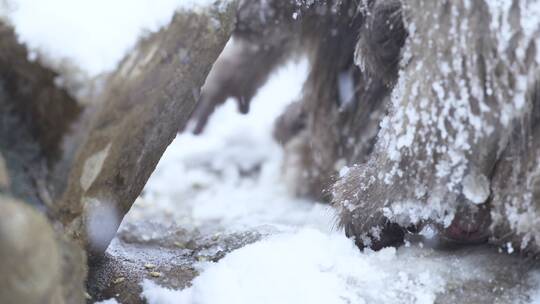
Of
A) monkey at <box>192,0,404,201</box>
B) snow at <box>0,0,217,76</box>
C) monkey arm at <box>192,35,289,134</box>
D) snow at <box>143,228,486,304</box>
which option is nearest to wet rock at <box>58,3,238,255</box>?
snow at <box>0,0,217,76</box>

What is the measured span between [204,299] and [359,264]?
0.98ft

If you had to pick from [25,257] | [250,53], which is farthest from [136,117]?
[250,53]

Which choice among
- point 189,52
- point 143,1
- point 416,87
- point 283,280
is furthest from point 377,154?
point 143,1

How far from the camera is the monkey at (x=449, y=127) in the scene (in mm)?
1049

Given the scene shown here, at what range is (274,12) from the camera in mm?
1650

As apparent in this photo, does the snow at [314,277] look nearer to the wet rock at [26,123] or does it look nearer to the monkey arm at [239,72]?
the wet rock at [26,123]

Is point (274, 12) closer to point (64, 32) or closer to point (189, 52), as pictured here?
point (189, 52)

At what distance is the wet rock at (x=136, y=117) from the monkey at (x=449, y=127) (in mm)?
337

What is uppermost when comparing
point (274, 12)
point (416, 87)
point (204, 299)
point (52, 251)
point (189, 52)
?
point (274, 12)

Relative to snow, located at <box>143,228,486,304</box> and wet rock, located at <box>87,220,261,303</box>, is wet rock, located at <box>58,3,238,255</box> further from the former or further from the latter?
snow, located at <box>143,228,486,304</box>

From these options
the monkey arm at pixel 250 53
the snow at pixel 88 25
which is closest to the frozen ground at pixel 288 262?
the snow at pixel 88 25

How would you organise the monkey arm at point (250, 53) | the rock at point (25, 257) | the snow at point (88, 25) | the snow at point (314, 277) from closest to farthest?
the rock at point (25, 257), the snow at point (88, 25), the snow at point (314, 277), the monkey arm at point (250, 53)

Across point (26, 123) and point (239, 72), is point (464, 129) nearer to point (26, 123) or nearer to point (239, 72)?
point (26, 123)

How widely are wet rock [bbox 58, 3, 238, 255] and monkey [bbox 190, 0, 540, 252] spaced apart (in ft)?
1.10
